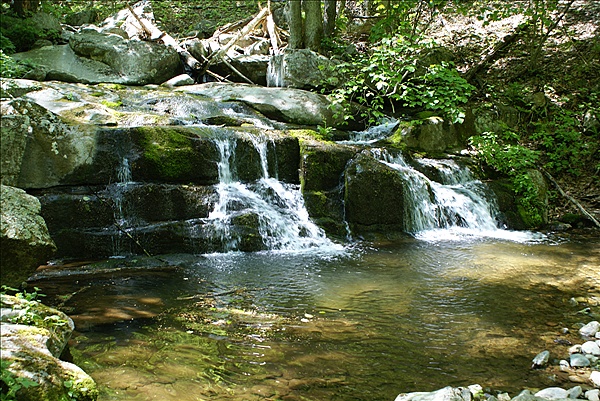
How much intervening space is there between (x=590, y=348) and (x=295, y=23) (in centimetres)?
1184

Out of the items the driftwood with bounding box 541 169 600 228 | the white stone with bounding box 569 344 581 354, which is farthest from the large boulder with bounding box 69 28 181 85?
the white stone with bounding box 569 344 581 354

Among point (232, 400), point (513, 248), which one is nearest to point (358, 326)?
point (232, 400)

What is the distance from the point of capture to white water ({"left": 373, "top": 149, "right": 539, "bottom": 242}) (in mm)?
8477

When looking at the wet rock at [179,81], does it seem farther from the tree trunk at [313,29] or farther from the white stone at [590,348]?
the white stone at [590,348]

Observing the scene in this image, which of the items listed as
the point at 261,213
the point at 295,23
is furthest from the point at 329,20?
the point at 261,213

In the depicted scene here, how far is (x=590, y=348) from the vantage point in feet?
11.6

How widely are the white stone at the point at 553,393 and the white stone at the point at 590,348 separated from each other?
2.60 feet

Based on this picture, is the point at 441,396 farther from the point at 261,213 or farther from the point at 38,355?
the point at 261,213

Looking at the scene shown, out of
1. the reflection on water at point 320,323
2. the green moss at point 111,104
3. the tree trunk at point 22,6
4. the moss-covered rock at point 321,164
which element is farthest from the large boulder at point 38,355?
the tree trunk at point 22,6

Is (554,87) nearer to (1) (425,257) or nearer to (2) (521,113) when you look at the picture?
(2) (521,113)

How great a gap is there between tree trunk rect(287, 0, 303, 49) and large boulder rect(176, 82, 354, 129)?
268 cm

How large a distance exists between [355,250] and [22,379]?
548 cm

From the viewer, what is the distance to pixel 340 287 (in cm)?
529

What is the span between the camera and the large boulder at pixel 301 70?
482 inches
